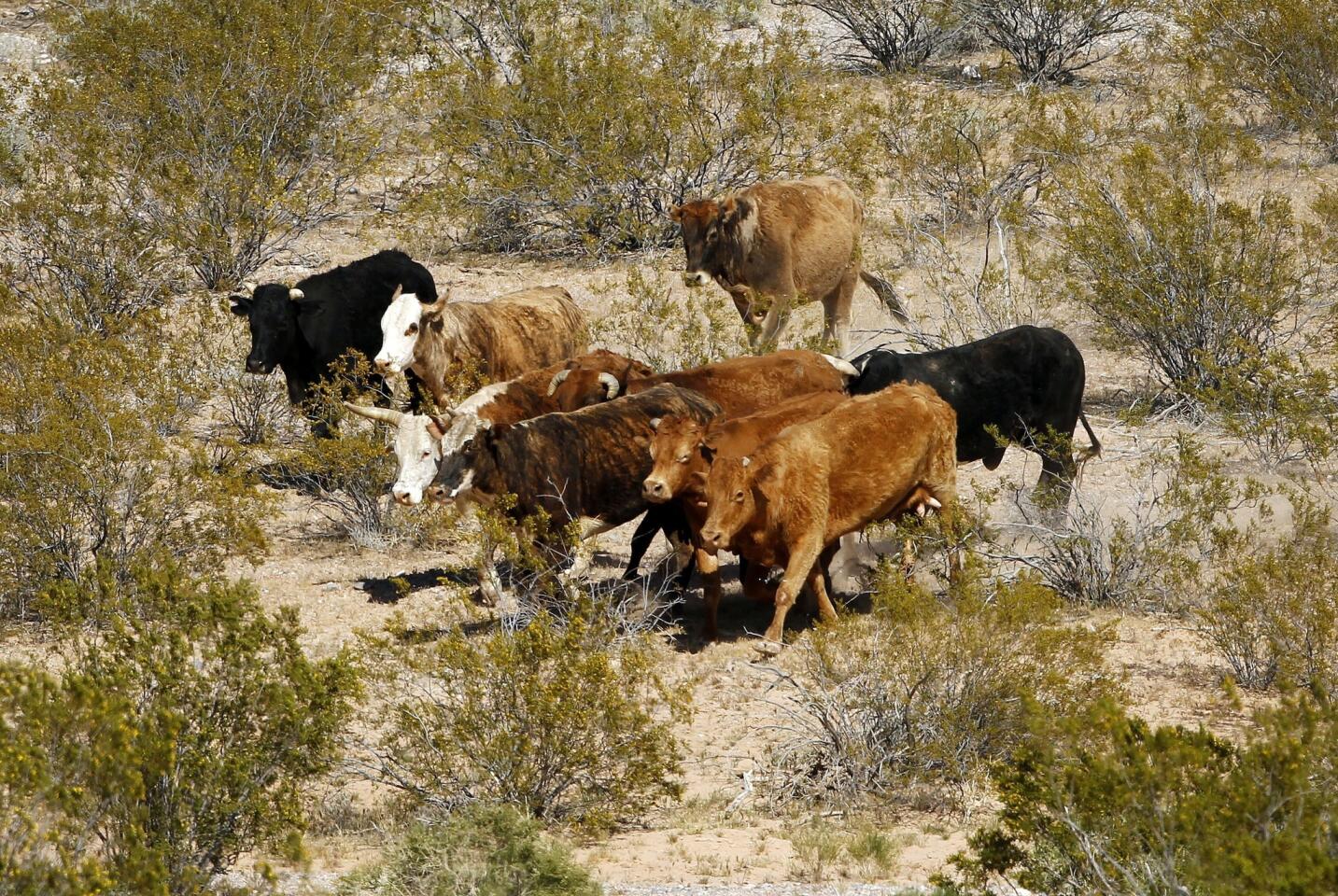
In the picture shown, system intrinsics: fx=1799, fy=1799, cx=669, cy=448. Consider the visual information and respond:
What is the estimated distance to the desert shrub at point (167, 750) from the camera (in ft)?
20.3

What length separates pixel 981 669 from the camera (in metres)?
9.09

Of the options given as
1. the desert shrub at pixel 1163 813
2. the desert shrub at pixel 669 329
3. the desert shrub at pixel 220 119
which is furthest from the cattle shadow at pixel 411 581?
the desert shrub at pixel 220 119

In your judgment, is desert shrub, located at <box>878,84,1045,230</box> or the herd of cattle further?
desert shrub, located at <box>878,84,1045,230</box>

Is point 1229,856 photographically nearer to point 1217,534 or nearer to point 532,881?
point 532,881

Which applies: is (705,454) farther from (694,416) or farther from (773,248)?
(773,248)

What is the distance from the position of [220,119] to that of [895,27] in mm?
11092

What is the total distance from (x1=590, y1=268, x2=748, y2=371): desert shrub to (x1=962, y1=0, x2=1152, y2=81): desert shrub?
29.5 ft

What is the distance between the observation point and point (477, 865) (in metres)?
7.30

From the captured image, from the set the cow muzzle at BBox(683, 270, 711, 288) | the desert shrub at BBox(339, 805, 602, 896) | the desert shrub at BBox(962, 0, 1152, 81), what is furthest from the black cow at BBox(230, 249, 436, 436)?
the desert shrub at BBox(962, 0, 1152, 81)

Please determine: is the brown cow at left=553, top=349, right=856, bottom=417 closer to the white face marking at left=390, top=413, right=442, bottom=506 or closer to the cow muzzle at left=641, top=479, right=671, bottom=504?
the white face marking at left=390, top=413, right=442, bottom=506

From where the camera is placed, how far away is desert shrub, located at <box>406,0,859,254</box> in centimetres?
2092

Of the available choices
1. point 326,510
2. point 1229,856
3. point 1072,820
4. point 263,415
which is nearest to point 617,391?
point 326,510

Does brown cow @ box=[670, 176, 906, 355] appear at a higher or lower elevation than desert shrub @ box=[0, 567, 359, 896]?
lower

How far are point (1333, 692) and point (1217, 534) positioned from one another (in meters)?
1.96
